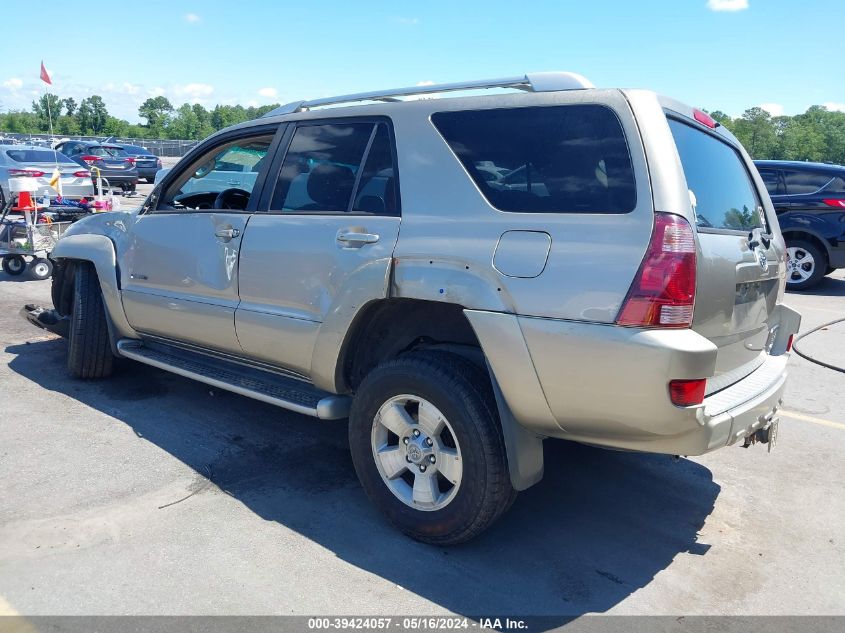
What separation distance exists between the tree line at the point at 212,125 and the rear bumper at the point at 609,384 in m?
30.5

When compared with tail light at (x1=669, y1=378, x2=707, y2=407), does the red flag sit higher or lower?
higher

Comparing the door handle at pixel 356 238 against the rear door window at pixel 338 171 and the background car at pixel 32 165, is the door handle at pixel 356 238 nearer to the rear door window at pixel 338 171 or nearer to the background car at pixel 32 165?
the rear door window at pixel 338 171

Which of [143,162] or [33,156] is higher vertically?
[143,162]

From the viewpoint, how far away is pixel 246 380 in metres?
3.97

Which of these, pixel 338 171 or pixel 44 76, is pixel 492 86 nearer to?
pixel 338 171

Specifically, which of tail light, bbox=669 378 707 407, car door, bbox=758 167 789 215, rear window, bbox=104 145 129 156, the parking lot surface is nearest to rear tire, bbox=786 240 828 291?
car door, bbox=758 167 789 215

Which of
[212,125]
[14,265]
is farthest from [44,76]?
[212,125]

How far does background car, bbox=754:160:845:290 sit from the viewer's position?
32.4 feet

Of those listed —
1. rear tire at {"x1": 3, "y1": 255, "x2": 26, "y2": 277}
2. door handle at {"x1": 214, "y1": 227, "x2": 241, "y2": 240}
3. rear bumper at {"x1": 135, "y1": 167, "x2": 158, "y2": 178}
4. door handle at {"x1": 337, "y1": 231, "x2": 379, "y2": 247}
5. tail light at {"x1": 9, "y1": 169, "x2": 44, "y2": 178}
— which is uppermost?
rear bumper at {"x1": 135, "y1": 167, "x2": 158, "y2": 178}

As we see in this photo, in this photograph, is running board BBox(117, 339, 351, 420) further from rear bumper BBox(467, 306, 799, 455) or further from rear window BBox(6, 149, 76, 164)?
rear window BBox(6, 149, 76, 164)

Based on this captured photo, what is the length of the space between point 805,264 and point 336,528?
9.34 m

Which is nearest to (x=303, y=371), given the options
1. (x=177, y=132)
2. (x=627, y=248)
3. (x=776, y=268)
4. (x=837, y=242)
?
(x=627, y=248)

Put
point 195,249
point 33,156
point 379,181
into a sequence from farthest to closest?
point 33,156 → point 195,249 → point 379,181

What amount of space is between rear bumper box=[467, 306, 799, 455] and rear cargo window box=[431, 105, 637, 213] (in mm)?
498
